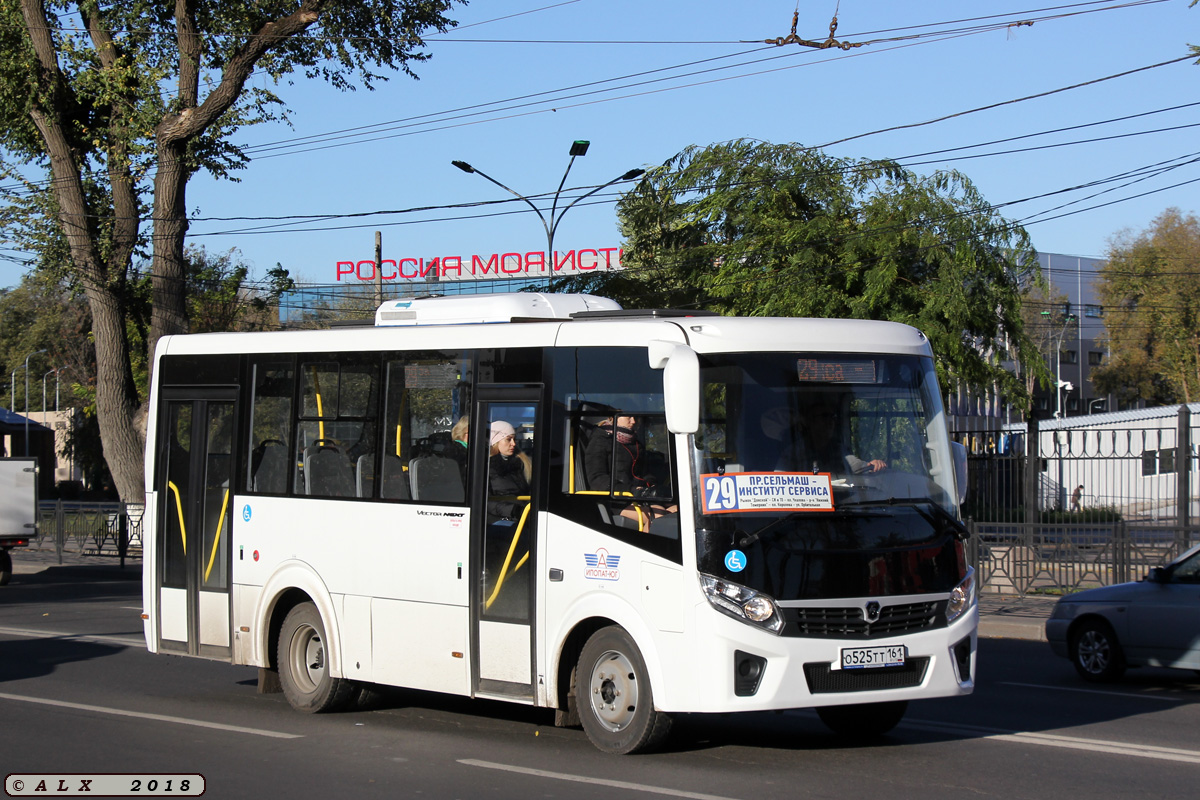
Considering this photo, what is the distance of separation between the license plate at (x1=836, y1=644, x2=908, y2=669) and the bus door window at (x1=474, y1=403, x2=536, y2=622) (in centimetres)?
216

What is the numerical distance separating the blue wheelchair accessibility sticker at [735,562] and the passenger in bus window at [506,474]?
170 cm

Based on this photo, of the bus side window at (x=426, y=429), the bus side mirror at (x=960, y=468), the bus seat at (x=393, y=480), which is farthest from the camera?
the bus seat at (x=393, y=480)

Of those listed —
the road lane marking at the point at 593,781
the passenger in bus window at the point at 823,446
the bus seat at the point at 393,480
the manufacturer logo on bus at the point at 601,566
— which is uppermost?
the passenger in bus window at the point at 823,446

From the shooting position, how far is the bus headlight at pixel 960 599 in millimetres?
8195

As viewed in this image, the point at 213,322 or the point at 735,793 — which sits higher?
the point at 213,322

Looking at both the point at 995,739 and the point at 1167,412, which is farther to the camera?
the point at 1167,412

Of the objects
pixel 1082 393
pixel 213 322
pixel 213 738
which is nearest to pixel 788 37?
pixel 213 738

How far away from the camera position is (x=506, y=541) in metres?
8.87

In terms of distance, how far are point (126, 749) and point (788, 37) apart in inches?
551

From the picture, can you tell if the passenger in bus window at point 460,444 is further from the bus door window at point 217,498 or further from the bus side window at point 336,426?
the bus door window at point 217,498

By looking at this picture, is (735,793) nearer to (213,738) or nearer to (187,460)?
(213,738)

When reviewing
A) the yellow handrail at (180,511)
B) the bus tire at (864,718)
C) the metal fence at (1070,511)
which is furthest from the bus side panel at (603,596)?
the metal fence at (1070,511)

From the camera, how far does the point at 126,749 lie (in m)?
8.48

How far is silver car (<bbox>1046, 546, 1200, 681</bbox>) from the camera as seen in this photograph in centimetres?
1159
